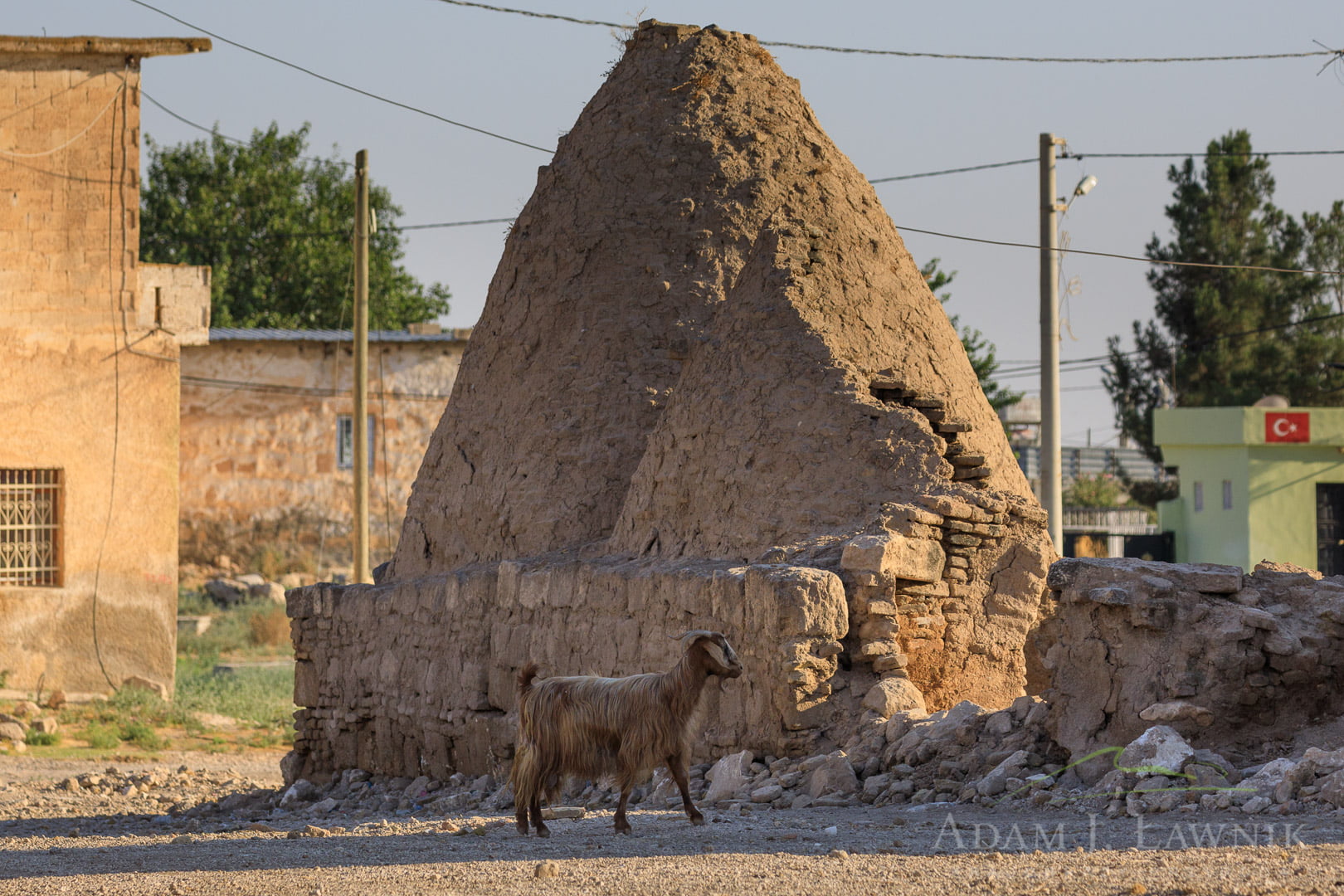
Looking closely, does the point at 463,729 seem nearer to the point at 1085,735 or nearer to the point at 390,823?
the point at 390,823

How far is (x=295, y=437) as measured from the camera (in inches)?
1013

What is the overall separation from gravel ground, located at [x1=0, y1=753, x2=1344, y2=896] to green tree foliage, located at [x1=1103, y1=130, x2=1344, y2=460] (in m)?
30.6

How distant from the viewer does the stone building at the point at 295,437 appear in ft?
83.0

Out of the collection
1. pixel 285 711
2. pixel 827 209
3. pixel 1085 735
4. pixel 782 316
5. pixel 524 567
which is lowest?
pixel 285 711

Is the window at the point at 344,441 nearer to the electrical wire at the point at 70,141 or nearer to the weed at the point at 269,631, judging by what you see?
the weed at the point at 269,631

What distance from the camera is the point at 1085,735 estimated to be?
25.5 feet

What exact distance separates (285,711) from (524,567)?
7.82m

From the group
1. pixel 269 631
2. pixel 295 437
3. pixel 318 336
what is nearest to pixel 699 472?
pixel 269 631

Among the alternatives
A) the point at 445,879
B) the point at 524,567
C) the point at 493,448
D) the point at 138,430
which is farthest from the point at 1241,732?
the point at 138,430

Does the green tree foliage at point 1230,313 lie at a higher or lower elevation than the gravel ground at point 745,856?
higher

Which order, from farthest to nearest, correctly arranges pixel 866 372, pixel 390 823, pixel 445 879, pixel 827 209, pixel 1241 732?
pixel 827 209 < pixel 866 372 < pixel 390 823 < pixel 1241 732 < pixel 445 879

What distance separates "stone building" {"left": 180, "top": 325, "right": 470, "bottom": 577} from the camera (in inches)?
996

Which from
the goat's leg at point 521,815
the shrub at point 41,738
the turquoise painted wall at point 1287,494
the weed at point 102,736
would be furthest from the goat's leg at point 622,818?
the turquoise painted wall at point 1287,494

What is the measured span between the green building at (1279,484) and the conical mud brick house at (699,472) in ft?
59.2
